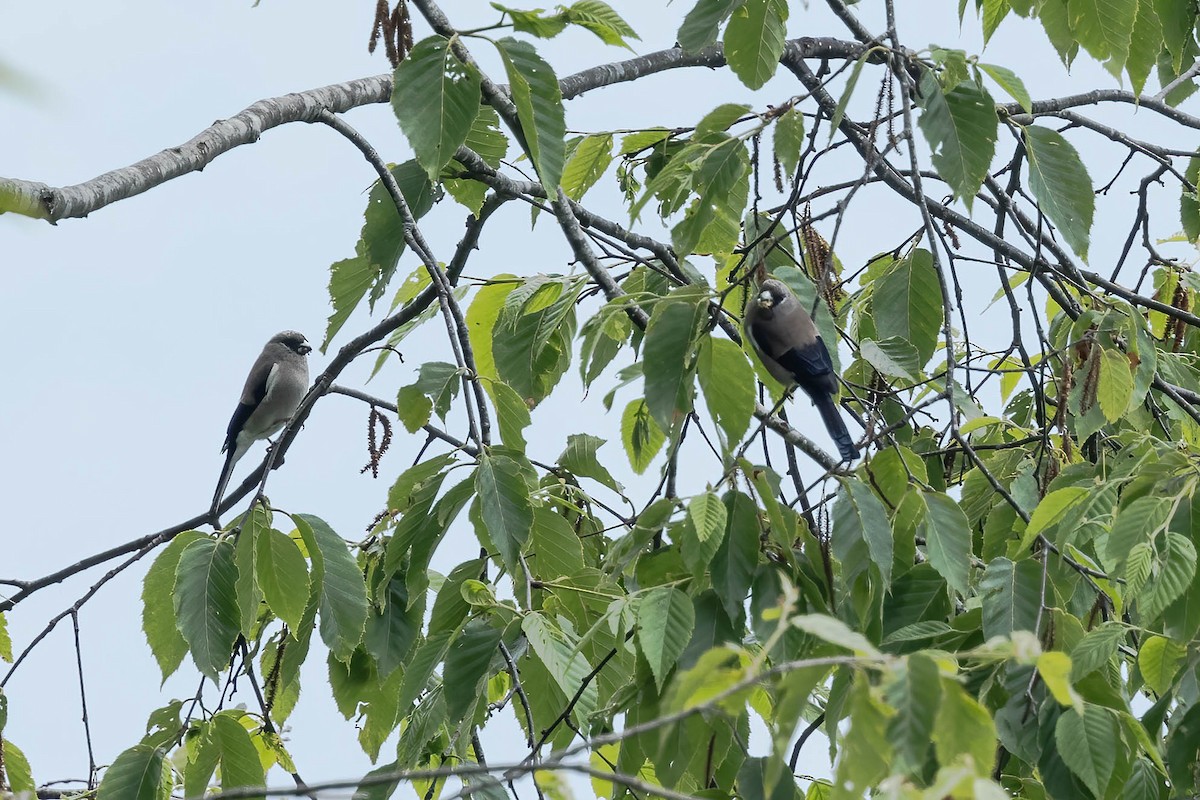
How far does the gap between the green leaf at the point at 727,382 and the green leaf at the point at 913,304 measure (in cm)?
136

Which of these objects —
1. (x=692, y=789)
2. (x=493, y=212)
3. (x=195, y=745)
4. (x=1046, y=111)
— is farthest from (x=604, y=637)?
(x=1046, y=111)

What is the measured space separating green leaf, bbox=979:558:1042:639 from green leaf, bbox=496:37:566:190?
4.13ft

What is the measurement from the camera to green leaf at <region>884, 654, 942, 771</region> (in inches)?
61.7

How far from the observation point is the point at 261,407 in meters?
9.09

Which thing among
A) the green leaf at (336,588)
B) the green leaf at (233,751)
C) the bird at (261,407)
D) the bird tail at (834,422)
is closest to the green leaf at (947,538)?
the green leaf at (336,588)

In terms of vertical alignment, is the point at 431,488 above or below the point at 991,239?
below

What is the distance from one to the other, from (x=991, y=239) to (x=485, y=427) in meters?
1.81

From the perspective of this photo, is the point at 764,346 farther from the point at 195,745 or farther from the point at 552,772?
the point at 552,772

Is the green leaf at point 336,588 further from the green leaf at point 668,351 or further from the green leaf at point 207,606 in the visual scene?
the green leaf at point 668,351

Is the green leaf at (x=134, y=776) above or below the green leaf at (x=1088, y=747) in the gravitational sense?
above

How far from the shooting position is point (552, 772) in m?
1.72

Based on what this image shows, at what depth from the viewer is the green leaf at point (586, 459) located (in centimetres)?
385

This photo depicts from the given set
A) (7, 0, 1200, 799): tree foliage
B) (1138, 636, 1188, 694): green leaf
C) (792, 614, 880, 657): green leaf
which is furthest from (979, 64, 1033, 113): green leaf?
(792, 614, 880, 657): green leaf

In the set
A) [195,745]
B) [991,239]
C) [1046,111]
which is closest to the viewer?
[195,745]
